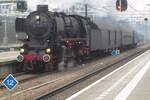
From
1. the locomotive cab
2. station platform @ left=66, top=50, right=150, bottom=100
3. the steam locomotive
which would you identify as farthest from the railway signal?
station platform @ left=66, top=50, right=150, bottom=100

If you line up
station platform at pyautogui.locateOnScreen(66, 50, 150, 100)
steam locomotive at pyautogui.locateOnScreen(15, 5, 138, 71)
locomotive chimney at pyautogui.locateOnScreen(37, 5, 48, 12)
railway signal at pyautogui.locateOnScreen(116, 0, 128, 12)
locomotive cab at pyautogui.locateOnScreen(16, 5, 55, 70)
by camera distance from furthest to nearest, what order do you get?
railway signal at pyautogui.locateOnScreen(116, 0, 128, 12)
locomotive chimney at pyautogui.locateOnScreen(37, 5, 48, 12)
steam locomotive at pyautogui.locateOnScreen(15, 5, 138, 71)
locomotive cab at pyautogui.locateOnScreen(16, 5, 55, 70)
station platform at pyautogui.locateOnScreen(66, 50, 150, 100)

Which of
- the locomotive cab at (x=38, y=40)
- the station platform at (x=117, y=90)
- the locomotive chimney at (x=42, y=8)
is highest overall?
the locomotive chimney at (x=42, y=8)

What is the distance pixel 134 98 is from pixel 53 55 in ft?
38.0

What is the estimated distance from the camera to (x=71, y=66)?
30.3 metres

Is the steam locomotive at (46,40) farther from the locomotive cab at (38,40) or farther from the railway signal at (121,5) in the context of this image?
the railway signal at (121,5)

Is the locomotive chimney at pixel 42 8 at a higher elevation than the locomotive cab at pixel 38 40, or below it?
higher

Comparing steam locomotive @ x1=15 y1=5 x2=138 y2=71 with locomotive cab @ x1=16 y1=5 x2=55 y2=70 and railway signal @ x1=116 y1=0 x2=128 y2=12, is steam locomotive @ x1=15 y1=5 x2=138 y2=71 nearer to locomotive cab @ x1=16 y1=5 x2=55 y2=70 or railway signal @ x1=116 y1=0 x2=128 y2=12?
locomotive cab @ x1=16 y1=5 x2=55 y2=70

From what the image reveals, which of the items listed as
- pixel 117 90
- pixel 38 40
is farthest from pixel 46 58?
pixel 117 90

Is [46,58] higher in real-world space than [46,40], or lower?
lower

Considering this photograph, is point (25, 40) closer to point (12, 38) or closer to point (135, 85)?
point (135, 85)

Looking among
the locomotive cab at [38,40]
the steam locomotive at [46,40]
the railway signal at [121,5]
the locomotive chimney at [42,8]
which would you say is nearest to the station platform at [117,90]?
the locomotive cab at [38,40]

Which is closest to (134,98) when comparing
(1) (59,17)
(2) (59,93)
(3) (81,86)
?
(2) (59,93)

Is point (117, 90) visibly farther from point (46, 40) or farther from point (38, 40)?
point (38, 40)

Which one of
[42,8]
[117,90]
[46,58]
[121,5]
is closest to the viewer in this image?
[117,90]
